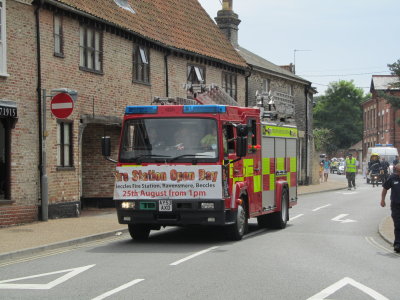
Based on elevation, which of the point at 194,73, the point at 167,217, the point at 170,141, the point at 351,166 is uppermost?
the point at 194,73

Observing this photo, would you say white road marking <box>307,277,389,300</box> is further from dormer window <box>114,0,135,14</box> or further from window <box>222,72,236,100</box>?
window <box>222,72,236,100</box>

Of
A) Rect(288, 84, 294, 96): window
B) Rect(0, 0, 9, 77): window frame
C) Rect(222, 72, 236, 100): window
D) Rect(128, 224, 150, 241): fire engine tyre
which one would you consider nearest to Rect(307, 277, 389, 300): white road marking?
Rect(128, 224, 150, 241): fire engine tyre

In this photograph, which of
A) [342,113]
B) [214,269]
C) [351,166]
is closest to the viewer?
[214,269]

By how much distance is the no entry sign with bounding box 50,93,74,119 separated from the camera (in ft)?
56.9

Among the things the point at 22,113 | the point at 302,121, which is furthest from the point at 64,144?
the point at 302,121

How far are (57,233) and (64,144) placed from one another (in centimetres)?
541

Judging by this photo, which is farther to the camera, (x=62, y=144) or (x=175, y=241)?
(x=62, y=144)

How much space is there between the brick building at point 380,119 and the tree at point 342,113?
14814 mm

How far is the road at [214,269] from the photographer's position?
8672 mm

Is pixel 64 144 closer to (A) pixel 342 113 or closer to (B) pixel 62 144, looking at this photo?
(B) pixel 62 144

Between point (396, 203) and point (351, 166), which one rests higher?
point (351, 166)

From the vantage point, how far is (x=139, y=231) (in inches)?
585

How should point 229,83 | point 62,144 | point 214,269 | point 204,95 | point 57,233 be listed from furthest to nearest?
point 229,83 < point 62,144 < point 204,95 < point 57,233 < point 214,269

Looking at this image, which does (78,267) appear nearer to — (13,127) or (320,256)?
(320,256)
